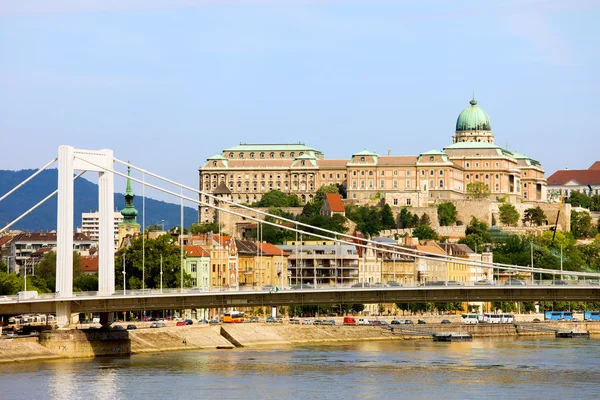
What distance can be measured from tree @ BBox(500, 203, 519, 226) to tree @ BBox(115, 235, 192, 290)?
75.5 m

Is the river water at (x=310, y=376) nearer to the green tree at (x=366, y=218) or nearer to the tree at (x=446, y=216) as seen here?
the green tree at (x=366, y=218)

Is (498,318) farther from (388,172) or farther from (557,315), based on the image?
(388,172)

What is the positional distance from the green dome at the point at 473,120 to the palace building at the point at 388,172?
0.36 feet

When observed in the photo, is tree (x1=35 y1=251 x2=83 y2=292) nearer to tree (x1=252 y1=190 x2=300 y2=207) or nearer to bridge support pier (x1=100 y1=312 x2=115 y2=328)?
bridge support pier (x1=100 y1=312 x2=115 y2=328)

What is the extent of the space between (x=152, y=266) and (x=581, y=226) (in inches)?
3332

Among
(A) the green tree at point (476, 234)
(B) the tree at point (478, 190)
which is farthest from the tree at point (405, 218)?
(B) the tree at point (478, 190)

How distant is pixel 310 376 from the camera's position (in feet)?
180

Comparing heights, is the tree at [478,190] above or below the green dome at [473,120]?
below

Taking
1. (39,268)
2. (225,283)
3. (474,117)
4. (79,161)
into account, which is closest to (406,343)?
(225,283)

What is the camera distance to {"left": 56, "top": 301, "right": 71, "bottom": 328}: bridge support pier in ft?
190

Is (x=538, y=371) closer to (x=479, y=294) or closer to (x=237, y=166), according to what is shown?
(x=479, y=294)

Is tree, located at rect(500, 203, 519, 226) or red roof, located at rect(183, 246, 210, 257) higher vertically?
tree, located at rect(500, 203, 519, 226)

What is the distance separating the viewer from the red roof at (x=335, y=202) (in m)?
152

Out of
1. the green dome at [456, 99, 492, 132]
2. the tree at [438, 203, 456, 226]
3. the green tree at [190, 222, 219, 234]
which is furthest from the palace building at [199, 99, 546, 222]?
the green tree at [190, 222, 219, 234]
